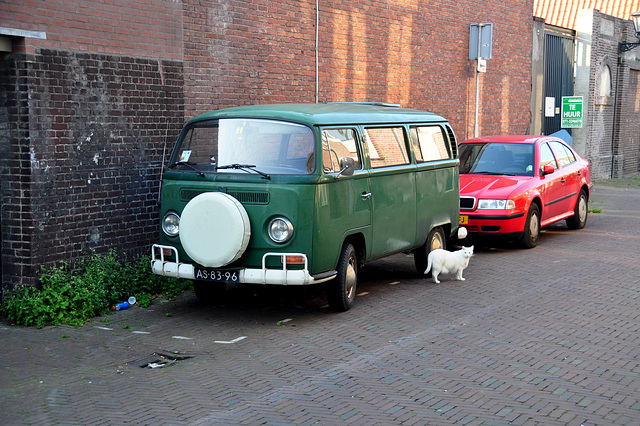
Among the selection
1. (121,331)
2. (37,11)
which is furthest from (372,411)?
(37,11)

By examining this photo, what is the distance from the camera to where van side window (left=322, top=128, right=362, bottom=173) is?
804 cm

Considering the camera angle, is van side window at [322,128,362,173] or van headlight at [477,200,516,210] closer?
van side window at [322,128,362,173]

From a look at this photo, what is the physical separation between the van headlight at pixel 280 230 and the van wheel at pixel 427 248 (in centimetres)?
313

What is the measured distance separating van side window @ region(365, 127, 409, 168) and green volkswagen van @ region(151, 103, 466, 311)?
15mm

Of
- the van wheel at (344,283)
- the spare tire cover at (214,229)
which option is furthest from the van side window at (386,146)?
the spare tire cover at (214,229)

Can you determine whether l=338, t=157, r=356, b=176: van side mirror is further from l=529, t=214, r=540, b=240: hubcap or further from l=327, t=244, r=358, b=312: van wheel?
l=529, t=214, r=540, b=240: hubcap

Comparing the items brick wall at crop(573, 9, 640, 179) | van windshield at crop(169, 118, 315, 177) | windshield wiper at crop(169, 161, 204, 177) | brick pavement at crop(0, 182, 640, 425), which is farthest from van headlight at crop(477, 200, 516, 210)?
brick wall at crop(573, 9, 640, 179)

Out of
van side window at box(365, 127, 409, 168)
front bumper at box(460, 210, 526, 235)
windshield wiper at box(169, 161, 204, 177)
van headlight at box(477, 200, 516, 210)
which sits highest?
van side window at box(365, 127, 409, 168)

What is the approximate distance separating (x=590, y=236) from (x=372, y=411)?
9.95 metres

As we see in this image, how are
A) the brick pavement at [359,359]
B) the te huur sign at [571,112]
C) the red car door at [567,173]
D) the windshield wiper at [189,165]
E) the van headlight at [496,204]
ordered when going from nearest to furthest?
1. the brick pavement at [359,359]
2. the windshield wiper at [189,165]
3. the van headlight at [496,204]
4. the red car door at [567,173]
5. the te huur sign at [571,112]

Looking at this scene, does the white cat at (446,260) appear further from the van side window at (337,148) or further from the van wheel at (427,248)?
the van side window at (337,148)

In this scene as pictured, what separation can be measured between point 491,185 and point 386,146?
13.1 ft

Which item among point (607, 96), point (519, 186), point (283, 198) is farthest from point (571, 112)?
point (283, 198)

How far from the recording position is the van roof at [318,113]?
26.6ft
